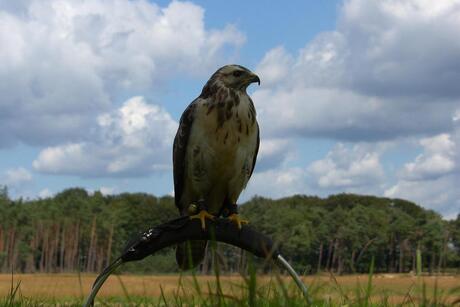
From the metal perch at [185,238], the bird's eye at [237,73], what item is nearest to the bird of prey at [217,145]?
the bird's eye at [237,73]

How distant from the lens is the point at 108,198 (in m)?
144

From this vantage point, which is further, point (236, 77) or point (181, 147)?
point (181, 147)

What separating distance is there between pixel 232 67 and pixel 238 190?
1555mm

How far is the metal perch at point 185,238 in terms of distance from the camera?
610 cm

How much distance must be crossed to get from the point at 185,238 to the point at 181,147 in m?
2.47

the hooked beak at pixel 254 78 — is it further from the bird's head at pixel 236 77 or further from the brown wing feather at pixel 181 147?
the brown wing feather at pixel 181 147

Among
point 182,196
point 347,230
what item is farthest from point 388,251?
point 182,196

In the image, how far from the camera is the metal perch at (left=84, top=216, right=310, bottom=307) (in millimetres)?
6098

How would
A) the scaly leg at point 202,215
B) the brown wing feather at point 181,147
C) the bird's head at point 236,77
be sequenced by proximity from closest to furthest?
the scaly leg at point 202,215 < the bird's head at point 236,77 < the brown wing feather at point 181,147

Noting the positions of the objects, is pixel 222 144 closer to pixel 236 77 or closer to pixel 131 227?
pixel 236 77

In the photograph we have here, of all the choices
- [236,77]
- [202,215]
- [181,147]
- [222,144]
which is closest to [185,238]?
[202,215]

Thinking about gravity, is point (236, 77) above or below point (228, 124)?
above

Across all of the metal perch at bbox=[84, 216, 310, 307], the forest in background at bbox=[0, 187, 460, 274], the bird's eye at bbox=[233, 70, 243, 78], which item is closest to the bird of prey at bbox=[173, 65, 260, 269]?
the bird's eye at bbox=[233, 70, 243, 78]

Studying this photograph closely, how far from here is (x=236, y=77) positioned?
8.39 meters
